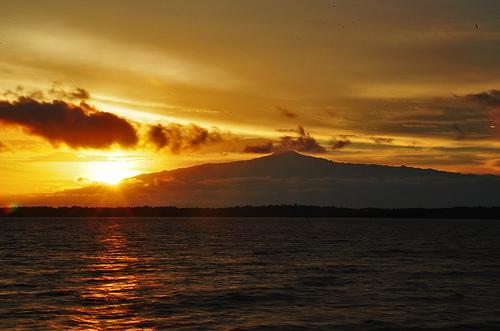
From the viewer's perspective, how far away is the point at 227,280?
58625mm

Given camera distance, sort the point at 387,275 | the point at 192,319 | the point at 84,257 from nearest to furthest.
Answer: the point at 192,319
the point at 387,275
the point at 84,257

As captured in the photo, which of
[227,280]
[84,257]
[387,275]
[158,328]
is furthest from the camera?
[84,257]

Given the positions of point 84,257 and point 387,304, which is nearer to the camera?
point 387,304

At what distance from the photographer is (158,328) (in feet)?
121

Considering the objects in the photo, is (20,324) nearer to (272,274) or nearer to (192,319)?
(192,319)

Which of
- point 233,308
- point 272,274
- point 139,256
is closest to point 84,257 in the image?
point 139,256

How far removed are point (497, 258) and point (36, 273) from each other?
6184 centimetres

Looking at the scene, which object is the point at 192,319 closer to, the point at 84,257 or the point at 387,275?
the point at 387,275

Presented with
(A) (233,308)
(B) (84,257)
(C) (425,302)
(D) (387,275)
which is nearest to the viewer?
(A) (233,308)

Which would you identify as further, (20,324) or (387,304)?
(387,304)

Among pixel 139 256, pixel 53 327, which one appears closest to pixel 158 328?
pixel 53 327

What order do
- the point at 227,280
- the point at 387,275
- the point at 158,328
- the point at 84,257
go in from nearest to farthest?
1. the point at 158,328
2. the point at 227,280
3. the point at 387,275
4. the point at 84,257

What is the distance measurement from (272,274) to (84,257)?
35486 millimetres

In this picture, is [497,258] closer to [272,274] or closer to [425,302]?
[272,274]
